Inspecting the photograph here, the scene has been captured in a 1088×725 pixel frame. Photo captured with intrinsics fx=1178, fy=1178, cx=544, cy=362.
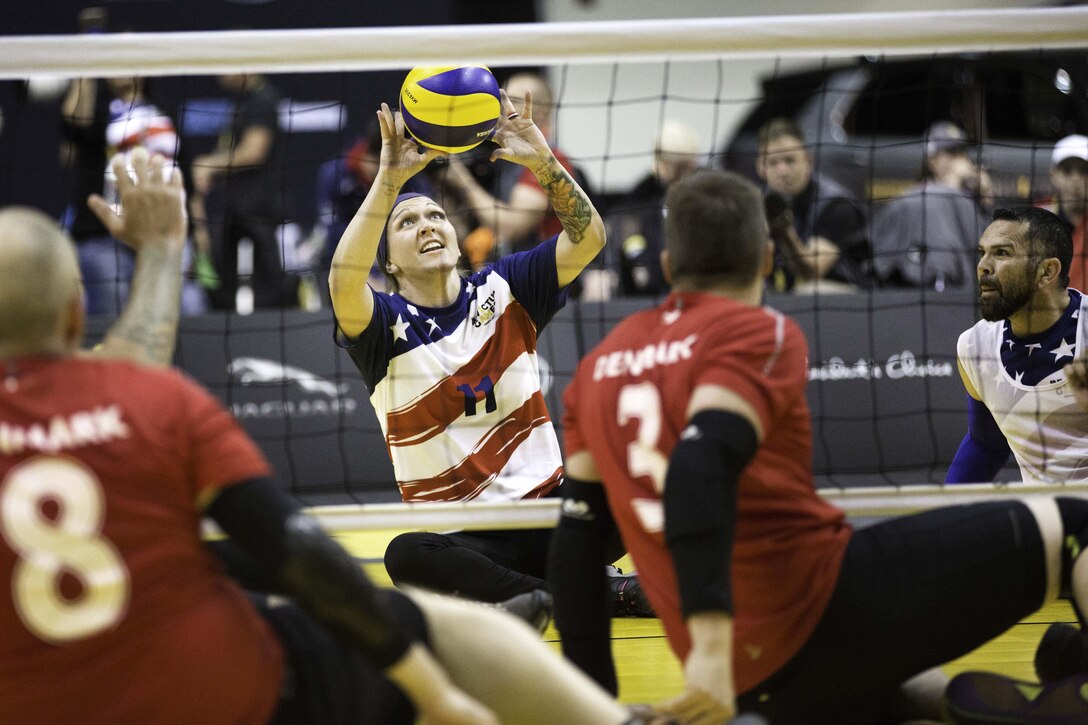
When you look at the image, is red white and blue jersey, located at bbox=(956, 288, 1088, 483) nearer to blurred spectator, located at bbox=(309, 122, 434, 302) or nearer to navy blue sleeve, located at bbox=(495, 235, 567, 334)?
navy blue sleeve, located at bbox=(495, 235, 567, 334)

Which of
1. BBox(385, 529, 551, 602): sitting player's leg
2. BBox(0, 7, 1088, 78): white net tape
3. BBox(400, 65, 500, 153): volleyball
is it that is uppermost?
BBox(0, 7, 1088, 78): white net tape

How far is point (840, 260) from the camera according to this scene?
7430 mm

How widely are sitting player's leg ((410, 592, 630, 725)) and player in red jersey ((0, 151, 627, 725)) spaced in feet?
0.51

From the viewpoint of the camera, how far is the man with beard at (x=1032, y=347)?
414 centimetres

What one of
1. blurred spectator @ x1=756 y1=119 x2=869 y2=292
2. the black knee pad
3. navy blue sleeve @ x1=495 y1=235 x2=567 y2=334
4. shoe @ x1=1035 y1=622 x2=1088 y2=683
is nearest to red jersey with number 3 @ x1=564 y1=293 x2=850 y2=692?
shoe @ x1=1035 y1=622 x2=1088 y2=683

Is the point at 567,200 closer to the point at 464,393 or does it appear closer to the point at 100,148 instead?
the point at 464,393

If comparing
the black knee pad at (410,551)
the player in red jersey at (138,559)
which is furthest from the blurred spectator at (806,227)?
the player in red jersey at (138,559)

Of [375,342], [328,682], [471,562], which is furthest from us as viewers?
[375,342]

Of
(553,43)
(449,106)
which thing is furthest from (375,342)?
(553,43)

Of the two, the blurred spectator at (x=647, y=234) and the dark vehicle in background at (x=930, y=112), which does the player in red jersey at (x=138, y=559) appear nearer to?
the blurred spectator at (x=647, y=234)

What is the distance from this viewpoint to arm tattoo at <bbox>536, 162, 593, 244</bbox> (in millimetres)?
3889

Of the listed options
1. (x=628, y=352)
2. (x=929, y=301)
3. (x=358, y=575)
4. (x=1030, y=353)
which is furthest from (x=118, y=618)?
(x=929, y=301)

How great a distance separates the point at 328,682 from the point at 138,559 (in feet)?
1.35

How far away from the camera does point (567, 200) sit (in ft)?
12.9
